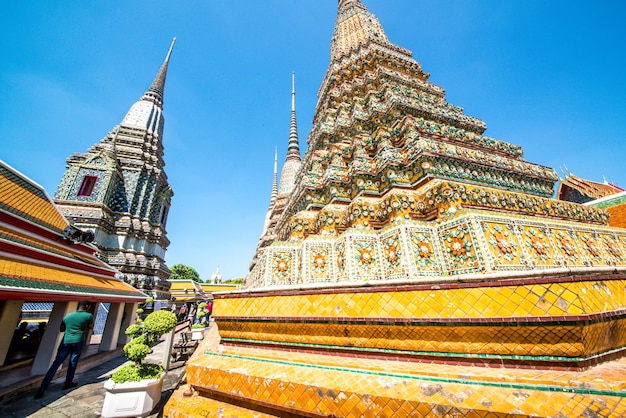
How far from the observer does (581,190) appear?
52.0ft

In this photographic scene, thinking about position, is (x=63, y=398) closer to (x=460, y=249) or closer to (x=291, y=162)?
(x=460, y=249)

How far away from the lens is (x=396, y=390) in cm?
184

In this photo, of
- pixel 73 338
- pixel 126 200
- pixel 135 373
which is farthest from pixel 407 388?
pixel 126 200

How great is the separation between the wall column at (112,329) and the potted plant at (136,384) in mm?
6742

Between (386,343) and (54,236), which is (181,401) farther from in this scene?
(54,236)

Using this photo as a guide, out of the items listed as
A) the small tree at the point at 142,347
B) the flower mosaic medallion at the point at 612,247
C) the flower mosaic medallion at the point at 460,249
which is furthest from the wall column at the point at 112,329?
the flower mosaic medallion at the point at 612,247

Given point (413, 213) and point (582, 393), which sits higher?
point (413, 213)

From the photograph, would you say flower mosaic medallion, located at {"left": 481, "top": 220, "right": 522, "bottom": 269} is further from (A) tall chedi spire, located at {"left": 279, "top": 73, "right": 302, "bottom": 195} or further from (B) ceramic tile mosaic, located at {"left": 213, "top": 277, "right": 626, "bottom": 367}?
(A) tall chedi spire, located at {"left": 279, "top": 73, "right": 302, "bottom": 195}

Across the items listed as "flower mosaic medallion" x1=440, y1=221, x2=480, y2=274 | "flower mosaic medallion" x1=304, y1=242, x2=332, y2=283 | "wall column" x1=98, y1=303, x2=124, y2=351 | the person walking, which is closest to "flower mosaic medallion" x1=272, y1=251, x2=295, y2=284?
"flower mosaic medallion" x1=304, y1=242, x2=332, y2=283

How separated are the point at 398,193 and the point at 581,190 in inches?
748

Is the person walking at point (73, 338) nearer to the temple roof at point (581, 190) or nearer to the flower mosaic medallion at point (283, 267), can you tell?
the flower mosaic medallion at point (283, 267)

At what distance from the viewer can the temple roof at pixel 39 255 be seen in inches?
172

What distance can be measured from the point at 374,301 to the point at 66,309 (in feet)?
23.8

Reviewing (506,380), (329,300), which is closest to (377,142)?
(329,300)
